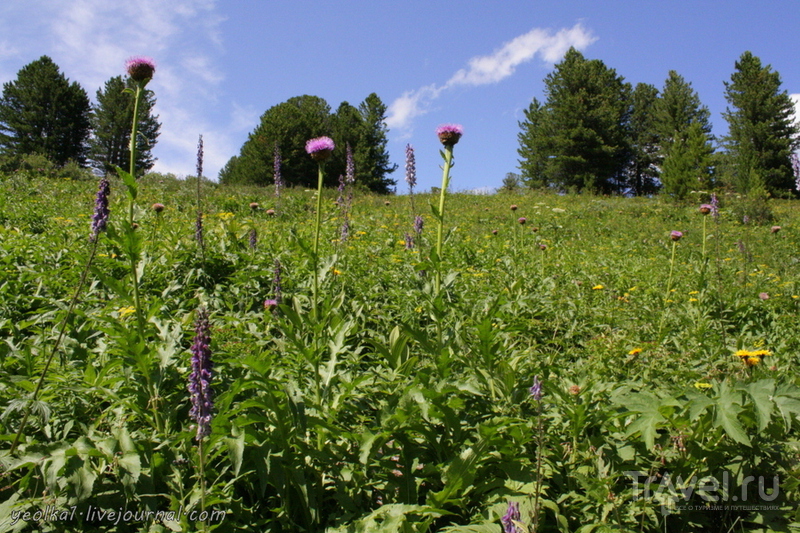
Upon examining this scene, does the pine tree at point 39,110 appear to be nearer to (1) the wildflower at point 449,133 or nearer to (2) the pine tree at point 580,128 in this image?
(2) the pine tree at point 580,128

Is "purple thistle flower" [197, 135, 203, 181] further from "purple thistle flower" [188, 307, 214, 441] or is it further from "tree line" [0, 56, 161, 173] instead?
"tree line" [0, 56, 161, 173]

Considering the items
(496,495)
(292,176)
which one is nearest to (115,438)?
(496,495)

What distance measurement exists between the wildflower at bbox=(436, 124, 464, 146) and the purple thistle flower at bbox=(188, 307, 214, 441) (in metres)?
1.77

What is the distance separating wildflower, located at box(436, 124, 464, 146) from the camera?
2.68m

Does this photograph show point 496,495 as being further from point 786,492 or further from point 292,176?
point 292,176

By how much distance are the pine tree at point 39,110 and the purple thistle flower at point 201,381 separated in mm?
44655

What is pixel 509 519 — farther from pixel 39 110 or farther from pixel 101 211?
pixel 39 110

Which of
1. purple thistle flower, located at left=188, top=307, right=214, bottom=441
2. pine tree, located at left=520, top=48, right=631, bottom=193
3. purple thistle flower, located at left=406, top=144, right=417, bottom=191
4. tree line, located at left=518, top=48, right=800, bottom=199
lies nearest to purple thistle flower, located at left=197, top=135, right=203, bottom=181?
purple thistle flower, located at left=406, top=144, right=417, bottom=191

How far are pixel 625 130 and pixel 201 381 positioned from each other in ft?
137

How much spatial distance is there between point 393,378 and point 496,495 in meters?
0.60

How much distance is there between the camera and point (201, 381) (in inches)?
54.2

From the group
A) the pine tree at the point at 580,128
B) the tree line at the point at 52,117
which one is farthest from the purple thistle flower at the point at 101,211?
the tree line at the point at 52,117

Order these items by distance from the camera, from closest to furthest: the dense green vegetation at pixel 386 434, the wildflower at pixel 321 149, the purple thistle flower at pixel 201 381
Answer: the purple thistle flower at pixel 201 381, the dense green vegetation at pixel 386 434, the wildflower at pixel 321 149

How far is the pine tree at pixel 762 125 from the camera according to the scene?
1248 inches
